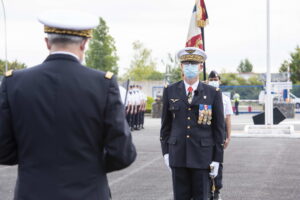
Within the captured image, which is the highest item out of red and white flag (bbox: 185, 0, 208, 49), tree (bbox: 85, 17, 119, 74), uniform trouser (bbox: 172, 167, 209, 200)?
tree (bbox: 85, 17, 119, 74)

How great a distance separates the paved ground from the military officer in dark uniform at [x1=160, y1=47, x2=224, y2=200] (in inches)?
92.4

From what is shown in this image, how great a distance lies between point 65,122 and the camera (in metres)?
3.04

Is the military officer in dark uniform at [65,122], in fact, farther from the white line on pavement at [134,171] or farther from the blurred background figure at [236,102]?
the blurred background figure at [236,102]

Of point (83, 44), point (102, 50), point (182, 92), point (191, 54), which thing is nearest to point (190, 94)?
point (182, 92)

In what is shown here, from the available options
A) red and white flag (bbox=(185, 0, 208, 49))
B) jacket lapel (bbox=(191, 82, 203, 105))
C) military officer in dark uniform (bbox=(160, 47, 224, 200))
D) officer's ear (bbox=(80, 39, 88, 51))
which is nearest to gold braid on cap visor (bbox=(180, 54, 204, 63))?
military officer in dark uniform (bbox=(160, 47, 224, 200))

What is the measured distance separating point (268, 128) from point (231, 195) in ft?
37.0

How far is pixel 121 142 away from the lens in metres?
3.07

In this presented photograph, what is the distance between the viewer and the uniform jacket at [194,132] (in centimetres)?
550

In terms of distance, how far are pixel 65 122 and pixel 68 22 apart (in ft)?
1.74

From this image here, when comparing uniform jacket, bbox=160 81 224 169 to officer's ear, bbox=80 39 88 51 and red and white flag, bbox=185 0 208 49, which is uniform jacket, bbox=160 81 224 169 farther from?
red and white flag, bbox=185 0 208 49

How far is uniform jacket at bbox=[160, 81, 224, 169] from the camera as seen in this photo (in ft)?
18.1

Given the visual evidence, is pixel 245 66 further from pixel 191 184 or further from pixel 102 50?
pixel 191 184

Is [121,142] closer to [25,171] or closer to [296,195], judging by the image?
[25,171]

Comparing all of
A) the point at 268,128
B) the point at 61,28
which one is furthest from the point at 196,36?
the point at 61,28
